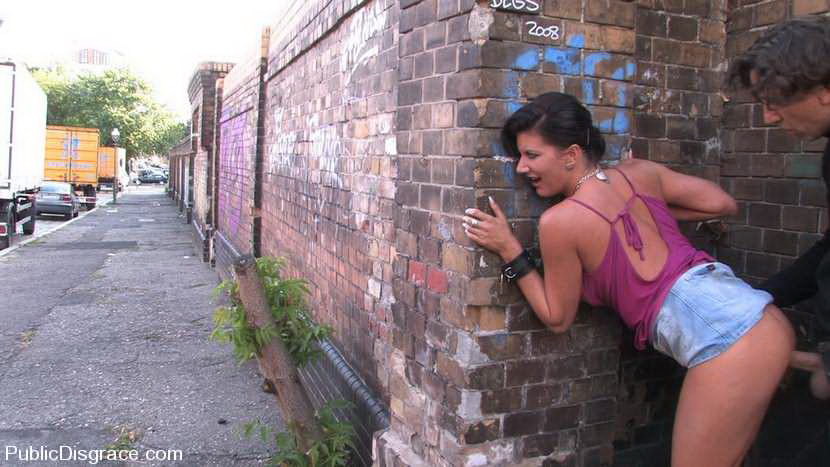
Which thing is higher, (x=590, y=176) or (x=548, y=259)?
(x=590, y=176)

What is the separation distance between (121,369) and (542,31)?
5.41 m

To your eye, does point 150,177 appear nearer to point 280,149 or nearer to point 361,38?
point 280,149

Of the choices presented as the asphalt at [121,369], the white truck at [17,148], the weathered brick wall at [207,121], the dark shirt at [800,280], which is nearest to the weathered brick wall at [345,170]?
the asphalt at [121,369]

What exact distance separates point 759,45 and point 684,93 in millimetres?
985

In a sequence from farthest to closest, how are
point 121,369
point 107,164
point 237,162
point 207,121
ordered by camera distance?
1. point 107,164
2. point 207,121
3. point 237,162
4. point 121,369

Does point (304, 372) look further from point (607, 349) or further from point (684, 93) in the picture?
point (684, 93)

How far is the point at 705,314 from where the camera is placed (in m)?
2.10

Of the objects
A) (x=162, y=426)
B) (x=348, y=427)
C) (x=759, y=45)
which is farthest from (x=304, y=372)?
(x=759, y=45)

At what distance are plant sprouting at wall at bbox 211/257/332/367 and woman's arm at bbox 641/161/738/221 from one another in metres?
1.98

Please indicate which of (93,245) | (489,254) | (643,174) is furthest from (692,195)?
(93,245)

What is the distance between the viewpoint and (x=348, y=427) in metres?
3.79

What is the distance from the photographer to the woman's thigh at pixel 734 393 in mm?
2027

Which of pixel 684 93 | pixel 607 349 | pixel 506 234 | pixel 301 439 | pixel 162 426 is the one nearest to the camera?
pixel 506 234

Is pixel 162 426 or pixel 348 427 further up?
pixel 348 427
